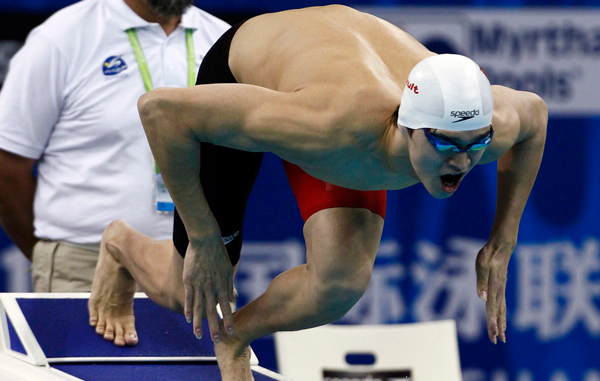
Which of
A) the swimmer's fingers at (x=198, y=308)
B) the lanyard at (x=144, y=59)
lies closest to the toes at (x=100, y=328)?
the swimmer's fingers at (x=198, y=308)

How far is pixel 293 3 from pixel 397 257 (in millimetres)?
1483

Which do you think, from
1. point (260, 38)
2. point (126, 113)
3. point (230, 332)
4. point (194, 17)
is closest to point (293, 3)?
point (194, 17)

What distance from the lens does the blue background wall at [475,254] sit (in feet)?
13.5

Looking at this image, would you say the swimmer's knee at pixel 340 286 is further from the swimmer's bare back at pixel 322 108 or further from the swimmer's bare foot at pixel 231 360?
the swimmer's bare foot at pixel 231 360

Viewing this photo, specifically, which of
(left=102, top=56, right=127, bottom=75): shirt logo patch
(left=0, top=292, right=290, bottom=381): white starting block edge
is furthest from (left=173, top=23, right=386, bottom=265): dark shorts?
(left=102, top=56, right=127, bottom=75): shirt logo patch

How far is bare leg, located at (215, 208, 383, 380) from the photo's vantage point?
6.97 ft

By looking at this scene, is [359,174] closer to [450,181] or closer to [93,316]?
[450,181]

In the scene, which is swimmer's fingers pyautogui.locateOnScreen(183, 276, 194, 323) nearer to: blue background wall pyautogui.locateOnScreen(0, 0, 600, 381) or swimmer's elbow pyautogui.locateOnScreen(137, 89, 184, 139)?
swimmer's elbow pyautogui.locateOnScreen(137, 89, 184, 139)

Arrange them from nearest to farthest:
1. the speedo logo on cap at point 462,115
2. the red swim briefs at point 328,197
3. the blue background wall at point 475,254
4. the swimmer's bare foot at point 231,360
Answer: the speedo logo on cap at point 462,115 → the red swim briefs at point 328,197 → the swimmer's bare foot at point 231,360 → the blue background wall at point 475,254

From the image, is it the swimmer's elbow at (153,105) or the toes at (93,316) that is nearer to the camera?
the swimmer's elbow at (153,105)

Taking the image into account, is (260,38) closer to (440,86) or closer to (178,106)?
(178,106)

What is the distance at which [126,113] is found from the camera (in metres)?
3.03

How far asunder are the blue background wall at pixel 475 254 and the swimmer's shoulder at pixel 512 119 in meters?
2.02

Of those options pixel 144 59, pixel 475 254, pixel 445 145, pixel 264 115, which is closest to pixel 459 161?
pixel 445 145
